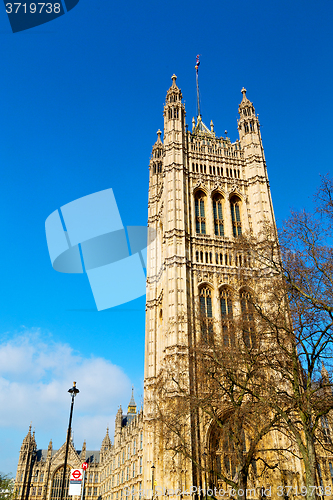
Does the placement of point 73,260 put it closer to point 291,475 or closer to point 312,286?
point 312,286

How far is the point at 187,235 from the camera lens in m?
38.2

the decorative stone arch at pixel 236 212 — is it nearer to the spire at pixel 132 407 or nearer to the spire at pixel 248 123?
the spire at pixel 248 123

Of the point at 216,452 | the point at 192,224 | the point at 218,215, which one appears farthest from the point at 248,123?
the point at 216,452

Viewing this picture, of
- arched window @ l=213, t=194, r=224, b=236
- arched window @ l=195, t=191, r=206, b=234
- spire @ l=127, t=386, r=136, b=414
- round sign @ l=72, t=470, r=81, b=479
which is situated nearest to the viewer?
round sign @ l=72, t=470, r=81, b=479

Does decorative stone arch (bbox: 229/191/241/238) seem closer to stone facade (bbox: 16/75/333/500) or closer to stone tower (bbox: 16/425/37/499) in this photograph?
stone facade (bbox: 16/75/333/500)

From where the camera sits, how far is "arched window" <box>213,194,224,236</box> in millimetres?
40834

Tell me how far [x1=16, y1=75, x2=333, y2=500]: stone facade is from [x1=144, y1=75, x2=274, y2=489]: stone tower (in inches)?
3.4

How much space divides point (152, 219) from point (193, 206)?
819 cm

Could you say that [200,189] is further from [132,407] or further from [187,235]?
[132,407]

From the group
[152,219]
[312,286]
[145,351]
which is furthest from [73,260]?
[152,219]

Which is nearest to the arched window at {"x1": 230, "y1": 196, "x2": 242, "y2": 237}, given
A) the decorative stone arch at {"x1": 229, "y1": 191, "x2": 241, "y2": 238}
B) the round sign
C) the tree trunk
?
the decorative stone arch at {"x1": 229, "y1": 191, "x2": 241, "y2": 238}

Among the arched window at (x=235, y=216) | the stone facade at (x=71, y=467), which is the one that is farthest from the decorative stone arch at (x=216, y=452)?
the stone facade at (x=71, y=467)

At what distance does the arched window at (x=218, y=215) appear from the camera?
4083 centimetres

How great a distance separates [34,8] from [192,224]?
27.0m
